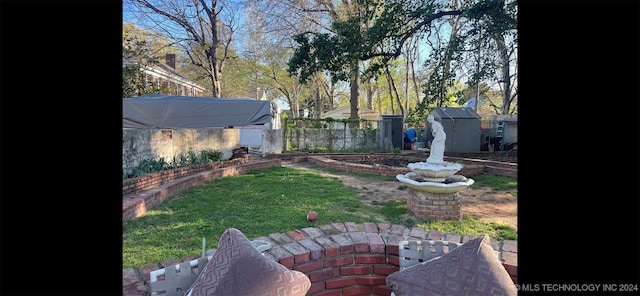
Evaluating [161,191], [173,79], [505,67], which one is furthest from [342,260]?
[173,79]

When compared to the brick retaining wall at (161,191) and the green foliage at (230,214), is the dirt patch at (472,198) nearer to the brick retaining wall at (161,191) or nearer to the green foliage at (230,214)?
the green foliage at (230,214)

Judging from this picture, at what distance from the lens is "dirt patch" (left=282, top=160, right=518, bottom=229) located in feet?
14.0

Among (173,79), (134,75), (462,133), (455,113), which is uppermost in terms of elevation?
(173,79)

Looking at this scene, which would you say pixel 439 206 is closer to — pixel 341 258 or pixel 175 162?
pixel 341 258

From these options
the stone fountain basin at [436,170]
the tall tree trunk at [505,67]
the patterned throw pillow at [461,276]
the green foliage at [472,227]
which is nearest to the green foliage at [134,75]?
the stone fountain basin at [436,170]

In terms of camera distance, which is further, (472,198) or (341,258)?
(472,198)

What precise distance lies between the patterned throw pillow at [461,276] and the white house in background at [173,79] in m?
19.9

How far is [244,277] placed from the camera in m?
1.36

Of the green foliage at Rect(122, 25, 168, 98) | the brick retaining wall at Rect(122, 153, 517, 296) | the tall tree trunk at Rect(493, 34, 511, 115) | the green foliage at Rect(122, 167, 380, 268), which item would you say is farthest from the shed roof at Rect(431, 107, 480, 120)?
the brick retaining wall at Rect(122, 153, 517, 296)

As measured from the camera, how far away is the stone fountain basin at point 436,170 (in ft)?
12.8

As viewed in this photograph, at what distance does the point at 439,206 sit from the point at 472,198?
174cm

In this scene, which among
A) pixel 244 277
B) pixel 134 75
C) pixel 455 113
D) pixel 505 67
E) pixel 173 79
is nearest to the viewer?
pixel 244 277
